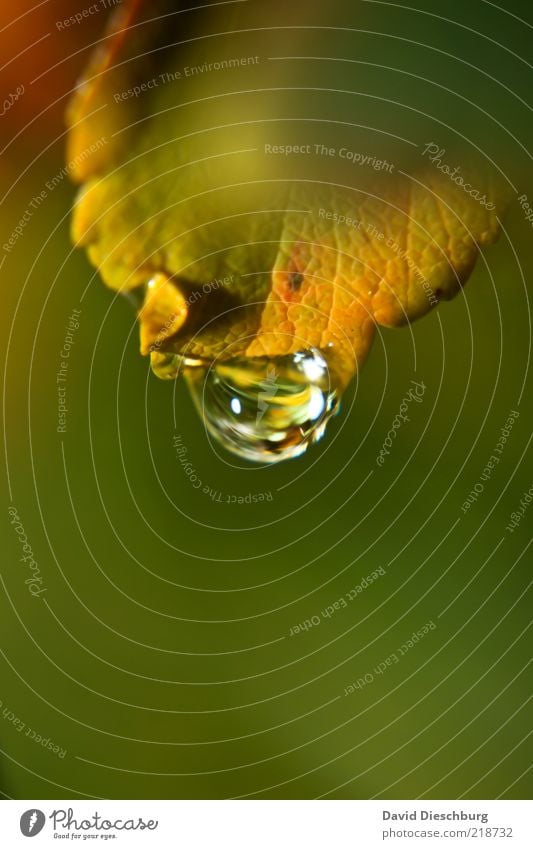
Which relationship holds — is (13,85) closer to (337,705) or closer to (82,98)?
(82,98)

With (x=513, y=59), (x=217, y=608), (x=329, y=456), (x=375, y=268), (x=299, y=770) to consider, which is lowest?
(x=299, y=770)

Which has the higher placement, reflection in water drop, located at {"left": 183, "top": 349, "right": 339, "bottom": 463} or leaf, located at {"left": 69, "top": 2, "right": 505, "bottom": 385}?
leaf, located at {"left": 69, "top": 2, "right": 505, "bottom": 385}

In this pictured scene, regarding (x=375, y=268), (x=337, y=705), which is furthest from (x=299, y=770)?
(x=375, y=268)

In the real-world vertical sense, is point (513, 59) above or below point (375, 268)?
above
